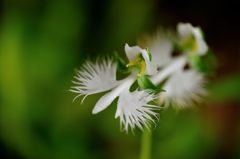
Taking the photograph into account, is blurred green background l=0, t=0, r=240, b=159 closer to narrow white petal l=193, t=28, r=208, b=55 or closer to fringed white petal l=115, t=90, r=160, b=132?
narrow white petal l=193, t=28, r=208, b=55

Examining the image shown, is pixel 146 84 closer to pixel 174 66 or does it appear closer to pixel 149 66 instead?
pixel 149 66

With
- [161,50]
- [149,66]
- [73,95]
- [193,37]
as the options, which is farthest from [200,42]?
[73,95]

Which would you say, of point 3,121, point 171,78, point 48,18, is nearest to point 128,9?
point 48,18

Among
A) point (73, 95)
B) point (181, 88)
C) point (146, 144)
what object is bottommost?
point (146, 144)

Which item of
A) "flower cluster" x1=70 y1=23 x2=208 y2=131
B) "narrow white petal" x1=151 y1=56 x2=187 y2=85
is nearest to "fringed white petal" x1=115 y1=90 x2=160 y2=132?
"flower cluster" x1=70 y1=23 x2=208 y2=131

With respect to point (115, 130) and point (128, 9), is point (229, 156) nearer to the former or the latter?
point (115, 130)

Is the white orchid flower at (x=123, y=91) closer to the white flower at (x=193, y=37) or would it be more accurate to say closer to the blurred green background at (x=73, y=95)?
the white flower at (x=193, y=37)

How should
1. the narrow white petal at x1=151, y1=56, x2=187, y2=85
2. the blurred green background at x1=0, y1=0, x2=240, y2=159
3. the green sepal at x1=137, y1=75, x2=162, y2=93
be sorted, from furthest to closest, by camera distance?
1. the blurred green background at x1=0, y1=0, x2=240, y2=159
2. the narrow white petal at x1=151, y1=56, x2=187, y2=85
3. the green sepal at x1=137, y1=75, x2=162, y2=93
